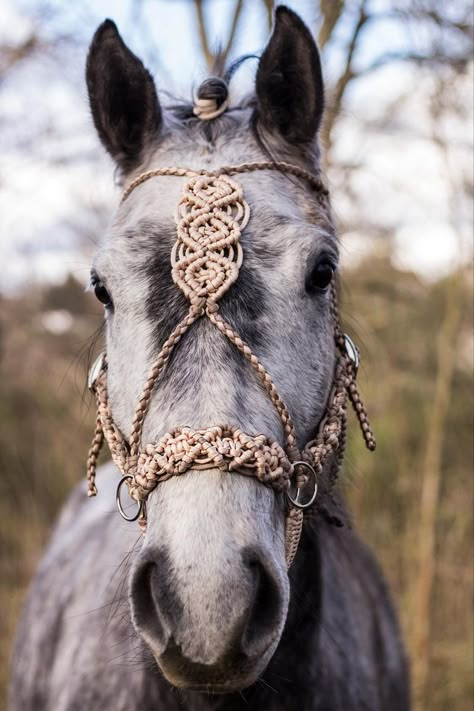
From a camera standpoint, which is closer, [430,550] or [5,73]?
[430,550]

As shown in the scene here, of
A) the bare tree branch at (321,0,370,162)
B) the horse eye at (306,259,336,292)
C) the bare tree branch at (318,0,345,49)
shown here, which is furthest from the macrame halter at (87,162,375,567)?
the bare tree branch at (318,0,345,49)

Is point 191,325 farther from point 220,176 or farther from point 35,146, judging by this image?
point 35,146

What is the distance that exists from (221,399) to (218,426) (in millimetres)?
79

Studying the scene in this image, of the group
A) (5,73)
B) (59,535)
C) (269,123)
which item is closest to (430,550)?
(59,535)

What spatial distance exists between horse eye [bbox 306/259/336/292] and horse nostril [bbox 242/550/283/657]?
2.80 ft

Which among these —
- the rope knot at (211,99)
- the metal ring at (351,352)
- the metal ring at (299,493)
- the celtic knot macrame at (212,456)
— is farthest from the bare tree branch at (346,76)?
the celtic knot macrame at (212,456)

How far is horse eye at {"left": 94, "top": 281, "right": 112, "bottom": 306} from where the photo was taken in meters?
2.15

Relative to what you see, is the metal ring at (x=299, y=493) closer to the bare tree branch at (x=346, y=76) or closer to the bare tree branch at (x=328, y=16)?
the bare tree branch at (x=346, y=76)

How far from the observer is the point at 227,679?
5.09 ft

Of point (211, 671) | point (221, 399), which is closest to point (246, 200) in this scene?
point (221, 399)

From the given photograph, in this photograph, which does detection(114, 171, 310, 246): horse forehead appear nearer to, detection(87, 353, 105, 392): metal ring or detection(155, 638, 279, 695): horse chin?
detection(87, 353, 105, 392): metal ring

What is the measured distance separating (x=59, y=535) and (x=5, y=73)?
15.6 feet

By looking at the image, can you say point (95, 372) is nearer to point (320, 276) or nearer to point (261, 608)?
point (320, 276)

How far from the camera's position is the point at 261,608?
160cm
